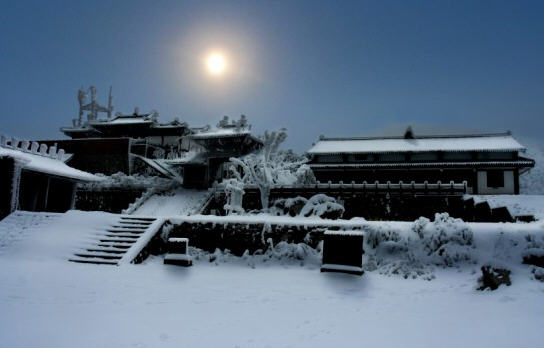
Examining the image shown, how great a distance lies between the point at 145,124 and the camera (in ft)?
132

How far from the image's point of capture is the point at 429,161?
30.6m

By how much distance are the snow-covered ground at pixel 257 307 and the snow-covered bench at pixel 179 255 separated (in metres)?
0.26

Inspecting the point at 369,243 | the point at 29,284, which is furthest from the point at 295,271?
the point at 29,284

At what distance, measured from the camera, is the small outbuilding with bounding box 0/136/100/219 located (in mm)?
15648

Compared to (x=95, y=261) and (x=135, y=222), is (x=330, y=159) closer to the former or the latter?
(x=135, y=222)

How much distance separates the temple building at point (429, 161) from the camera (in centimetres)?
2886

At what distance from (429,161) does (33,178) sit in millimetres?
27883

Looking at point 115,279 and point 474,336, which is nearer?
point 474,336

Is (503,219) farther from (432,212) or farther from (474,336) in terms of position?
(474,336)

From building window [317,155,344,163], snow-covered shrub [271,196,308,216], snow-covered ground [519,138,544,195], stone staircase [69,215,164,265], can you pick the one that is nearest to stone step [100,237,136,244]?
stone staircase [69,215,164,265]

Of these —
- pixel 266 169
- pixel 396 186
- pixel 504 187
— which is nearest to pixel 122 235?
pixel 266 169

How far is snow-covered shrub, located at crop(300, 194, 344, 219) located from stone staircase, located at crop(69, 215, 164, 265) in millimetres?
7073

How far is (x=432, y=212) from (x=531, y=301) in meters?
17.3

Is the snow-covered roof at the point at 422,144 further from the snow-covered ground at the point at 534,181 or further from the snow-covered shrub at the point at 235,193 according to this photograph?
the snow-covered ground at the point at 534,181
